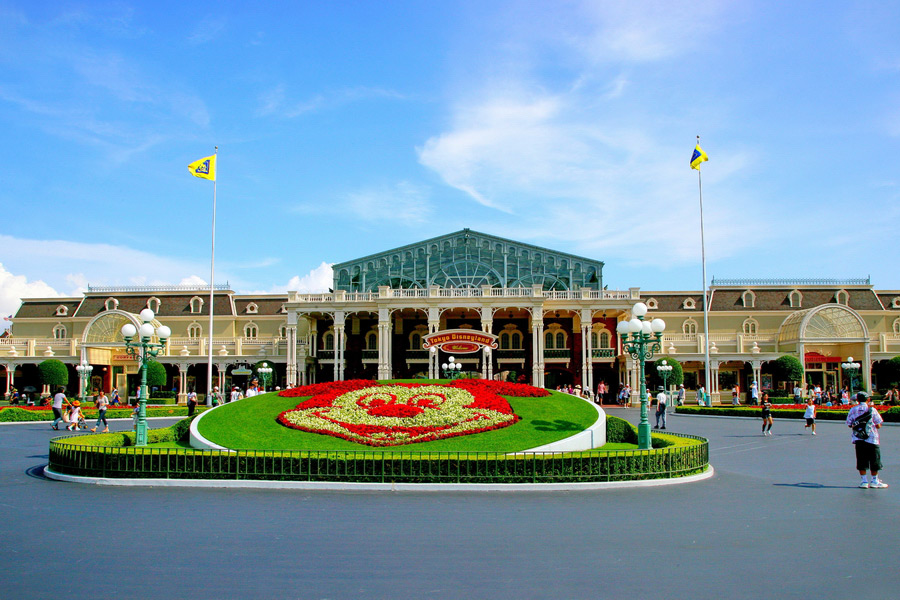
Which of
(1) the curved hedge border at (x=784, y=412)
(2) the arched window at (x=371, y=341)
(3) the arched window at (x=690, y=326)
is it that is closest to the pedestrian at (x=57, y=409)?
(2) the arched window at (x=371, y=341)

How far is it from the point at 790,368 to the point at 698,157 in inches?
631

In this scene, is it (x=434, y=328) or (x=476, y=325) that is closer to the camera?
(x=434, y=328)

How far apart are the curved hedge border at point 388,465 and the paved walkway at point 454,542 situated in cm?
76

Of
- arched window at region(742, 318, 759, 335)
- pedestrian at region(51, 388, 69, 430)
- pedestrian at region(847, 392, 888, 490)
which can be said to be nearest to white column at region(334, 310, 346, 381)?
pedestrian at region(51, 388, 69, 430)

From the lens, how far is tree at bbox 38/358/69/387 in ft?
172

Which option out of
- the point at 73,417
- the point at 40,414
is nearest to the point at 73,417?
the point at 73,417

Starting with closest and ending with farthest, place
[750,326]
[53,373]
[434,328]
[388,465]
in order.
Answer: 1. [388,465]
2. [434,328]
3. [53,373]
4. [750,326]

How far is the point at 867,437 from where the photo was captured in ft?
44.8

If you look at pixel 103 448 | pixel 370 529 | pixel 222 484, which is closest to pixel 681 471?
pixel 370 529

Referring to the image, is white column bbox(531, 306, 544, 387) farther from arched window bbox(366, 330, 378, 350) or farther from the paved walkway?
the paved walkway

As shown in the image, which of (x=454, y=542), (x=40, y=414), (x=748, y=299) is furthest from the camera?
(x=748, y=299)

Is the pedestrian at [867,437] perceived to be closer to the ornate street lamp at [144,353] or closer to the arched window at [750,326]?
the ornate street lamp at [144,353]

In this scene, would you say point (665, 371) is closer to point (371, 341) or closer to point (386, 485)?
point (371, 341)

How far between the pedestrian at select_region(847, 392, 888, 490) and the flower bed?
27.3 ft
